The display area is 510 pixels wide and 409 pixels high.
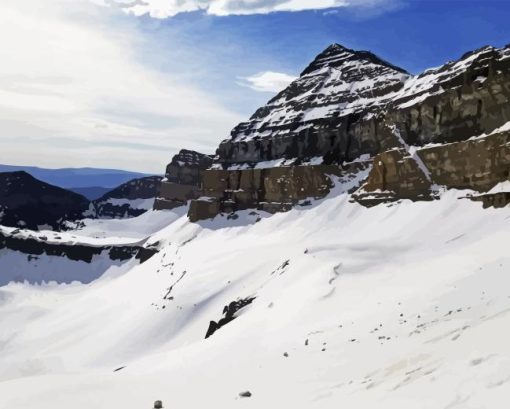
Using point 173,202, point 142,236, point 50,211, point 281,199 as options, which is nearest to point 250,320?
point 281,199

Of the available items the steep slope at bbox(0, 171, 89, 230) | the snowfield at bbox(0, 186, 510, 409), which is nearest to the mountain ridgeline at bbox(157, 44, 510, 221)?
the snowfield at bbox(0, 186, 510, 409)

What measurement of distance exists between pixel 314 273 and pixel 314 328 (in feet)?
51.5

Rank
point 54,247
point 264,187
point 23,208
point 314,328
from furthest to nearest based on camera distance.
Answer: point 23,208 < point 54,247 < point 264,187 < point 314,328

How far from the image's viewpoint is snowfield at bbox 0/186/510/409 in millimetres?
12906

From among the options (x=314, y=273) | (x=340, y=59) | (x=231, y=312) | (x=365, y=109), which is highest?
(x=340, y=59)

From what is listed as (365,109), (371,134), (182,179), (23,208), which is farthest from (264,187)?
(23,208)

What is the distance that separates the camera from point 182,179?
580 ft

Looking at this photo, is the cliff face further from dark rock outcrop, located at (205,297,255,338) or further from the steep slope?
the steep slope

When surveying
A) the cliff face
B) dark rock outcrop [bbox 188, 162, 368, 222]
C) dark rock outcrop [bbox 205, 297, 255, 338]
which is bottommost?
dark rock outcrop [bbox 205, 297, 255, 338]

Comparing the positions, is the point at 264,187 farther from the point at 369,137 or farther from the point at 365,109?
the point at 365,109

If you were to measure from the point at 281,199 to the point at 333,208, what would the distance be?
19.2m

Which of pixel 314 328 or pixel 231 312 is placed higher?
pixel 314 328

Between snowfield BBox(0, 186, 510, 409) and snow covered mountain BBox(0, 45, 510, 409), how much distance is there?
139 millimetres

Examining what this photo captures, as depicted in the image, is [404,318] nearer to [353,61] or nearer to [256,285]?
[256,285]
